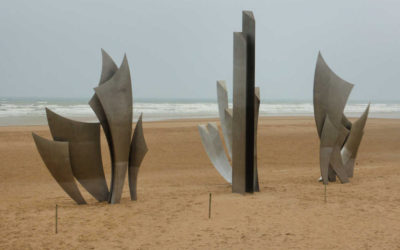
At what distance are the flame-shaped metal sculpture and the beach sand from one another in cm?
40

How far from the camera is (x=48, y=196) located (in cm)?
782

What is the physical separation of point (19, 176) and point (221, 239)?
6693 millimetres

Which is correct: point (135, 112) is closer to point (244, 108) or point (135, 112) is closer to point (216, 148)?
point (216, 148)

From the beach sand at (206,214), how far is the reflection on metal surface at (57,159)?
1.58 ft

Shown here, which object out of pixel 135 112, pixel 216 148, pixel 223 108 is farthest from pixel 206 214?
pixel 135 112

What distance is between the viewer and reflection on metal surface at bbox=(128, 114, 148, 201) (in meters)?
6.82

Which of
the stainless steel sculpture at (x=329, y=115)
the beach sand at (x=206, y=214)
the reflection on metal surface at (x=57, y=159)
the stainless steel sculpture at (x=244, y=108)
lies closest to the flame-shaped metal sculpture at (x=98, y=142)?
the reflection on metal surface at (x=57, y=159)

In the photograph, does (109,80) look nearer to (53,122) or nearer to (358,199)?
(53,122)

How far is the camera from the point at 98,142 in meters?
6.61

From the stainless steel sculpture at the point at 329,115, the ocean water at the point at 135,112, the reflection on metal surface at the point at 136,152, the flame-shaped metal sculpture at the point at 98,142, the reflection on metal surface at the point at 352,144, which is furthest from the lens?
the ocean water at the point at 135,112

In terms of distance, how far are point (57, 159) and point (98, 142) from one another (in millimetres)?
699

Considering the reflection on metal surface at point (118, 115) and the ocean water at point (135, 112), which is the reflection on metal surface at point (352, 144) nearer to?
the reflection on metal surface at point (118, 115)

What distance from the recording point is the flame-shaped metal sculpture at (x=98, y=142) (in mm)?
6305

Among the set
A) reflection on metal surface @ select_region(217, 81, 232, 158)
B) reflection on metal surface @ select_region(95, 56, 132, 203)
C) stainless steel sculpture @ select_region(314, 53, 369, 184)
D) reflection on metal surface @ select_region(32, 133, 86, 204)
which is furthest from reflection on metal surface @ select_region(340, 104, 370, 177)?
reflection on metal surface @ select_region(32, 133, 86, 204)
